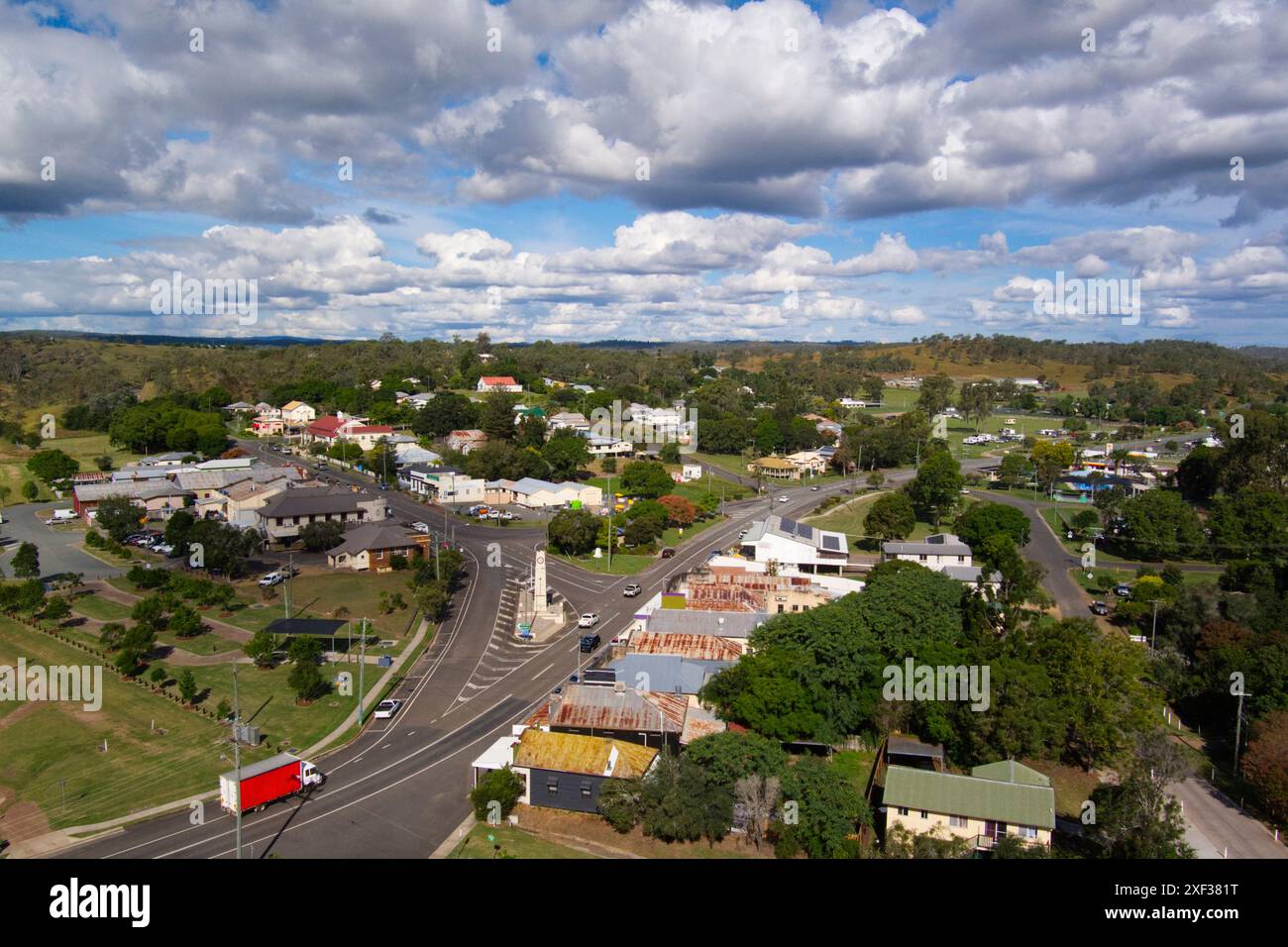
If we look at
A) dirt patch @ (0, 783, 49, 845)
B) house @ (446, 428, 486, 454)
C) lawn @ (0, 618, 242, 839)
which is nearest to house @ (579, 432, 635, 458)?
house @ (446, 428, 486, 454)

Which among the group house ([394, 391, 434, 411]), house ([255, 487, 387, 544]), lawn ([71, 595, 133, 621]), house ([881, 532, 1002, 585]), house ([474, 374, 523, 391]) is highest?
house ([474, 374, 523, 391])

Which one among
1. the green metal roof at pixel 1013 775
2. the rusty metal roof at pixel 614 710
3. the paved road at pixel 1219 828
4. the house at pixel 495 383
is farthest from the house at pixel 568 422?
the paved road at pixel 1219 828

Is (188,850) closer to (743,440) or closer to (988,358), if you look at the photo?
(743,440)

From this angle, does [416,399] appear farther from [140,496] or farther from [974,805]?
[974,805]

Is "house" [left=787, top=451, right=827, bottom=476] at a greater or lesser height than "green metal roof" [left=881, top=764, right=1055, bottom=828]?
greater

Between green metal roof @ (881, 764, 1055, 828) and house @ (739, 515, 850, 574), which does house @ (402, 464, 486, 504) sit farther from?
green metal roof @ (881, 764, 1055, 828)
